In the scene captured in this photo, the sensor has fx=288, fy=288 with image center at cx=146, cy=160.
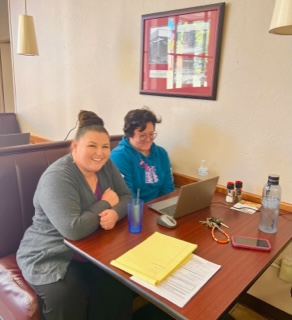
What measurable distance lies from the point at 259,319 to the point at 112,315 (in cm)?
98

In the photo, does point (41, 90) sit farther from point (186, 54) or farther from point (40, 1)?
point (186, 54)

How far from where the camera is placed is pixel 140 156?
1.84 m

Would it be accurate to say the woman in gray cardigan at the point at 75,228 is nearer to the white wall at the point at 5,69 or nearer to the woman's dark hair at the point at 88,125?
the woman's dark hair at the point at 88,125

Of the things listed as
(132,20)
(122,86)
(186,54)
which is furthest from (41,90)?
(186,54)

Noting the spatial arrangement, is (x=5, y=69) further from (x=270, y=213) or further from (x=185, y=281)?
(x=185, y=281)

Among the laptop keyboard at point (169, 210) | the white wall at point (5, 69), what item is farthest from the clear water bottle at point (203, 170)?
the white wall at point (5, 69)

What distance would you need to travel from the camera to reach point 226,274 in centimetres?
97

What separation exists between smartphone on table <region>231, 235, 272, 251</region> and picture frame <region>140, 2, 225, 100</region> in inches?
36.6

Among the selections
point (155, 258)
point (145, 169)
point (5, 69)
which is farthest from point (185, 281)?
point (5, 69)

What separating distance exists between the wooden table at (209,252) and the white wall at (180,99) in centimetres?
41

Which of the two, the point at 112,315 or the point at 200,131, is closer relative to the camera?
the point at 112,315

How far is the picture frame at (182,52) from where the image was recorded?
1.74m

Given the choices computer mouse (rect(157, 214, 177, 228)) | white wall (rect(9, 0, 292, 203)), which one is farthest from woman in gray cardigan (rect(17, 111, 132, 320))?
white wall (rect(9, 0, 292, 203))

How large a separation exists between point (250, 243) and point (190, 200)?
344 mm
